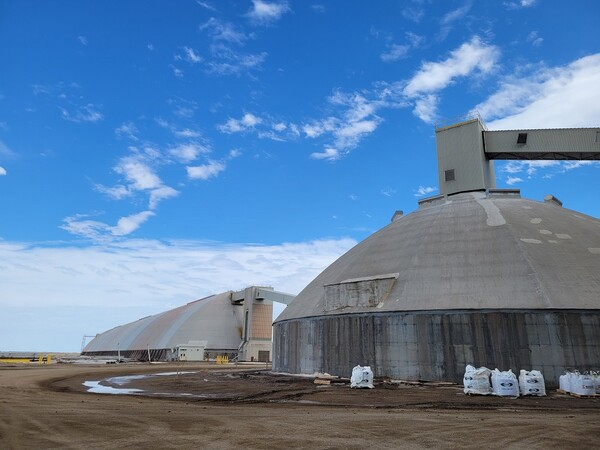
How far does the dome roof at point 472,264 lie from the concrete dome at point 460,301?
75mm

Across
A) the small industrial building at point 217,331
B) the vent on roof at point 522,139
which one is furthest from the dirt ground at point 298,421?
the small industrial building at point 217,331

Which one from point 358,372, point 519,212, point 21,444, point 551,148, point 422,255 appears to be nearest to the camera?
point 21,444

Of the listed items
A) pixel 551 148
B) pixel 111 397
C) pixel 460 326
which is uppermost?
pixel 551 148

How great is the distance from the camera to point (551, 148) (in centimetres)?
3941

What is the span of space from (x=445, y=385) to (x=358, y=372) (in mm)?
4806

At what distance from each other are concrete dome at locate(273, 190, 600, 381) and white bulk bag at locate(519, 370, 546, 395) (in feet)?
9.65

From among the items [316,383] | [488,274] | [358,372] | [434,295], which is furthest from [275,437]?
[488,274]

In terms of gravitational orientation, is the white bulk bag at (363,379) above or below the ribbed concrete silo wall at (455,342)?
below

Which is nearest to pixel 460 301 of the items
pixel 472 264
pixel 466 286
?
pixel 466 286

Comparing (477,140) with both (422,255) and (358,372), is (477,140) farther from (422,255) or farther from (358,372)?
(358,372)

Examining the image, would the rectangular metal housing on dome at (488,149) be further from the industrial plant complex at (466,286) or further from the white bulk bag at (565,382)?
the white bulk bag at (565,382)

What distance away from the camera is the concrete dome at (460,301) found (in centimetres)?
2316

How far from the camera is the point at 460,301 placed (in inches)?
989

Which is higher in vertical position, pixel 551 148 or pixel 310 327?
pixel 551 148
